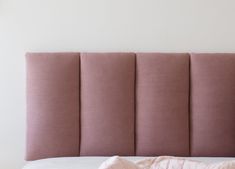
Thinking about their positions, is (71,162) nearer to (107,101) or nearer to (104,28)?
(107,101)

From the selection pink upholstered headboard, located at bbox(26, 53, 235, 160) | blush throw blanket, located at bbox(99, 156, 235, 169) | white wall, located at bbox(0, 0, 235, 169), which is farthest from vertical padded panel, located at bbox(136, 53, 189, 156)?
blush throw blanket, located at bbox(99, 156, 235, 169)

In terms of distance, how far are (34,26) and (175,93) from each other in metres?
0.86

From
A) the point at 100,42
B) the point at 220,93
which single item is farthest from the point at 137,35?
the point at 220,93

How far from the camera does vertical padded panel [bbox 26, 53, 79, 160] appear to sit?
7.14 feet

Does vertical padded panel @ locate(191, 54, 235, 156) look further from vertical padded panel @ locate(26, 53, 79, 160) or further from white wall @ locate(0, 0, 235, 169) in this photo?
vertical padded panel @ locate(26, 53, 79, 160)

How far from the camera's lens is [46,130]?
220 centimetres

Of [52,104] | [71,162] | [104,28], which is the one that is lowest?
[71,162]

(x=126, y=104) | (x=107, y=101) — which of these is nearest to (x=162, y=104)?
(x=126, y=104)

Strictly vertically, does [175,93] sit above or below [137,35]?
below

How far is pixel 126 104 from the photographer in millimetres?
2209

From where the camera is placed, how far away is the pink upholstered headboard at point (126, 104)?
2.19 meters

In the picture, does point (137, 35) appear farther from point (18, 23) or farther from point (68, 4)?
point (18, 23)

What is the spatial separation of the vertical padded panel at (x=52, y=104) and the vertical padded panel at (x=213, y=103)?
2.14 ft

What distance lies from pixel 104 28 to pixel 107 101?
0.42 meters
